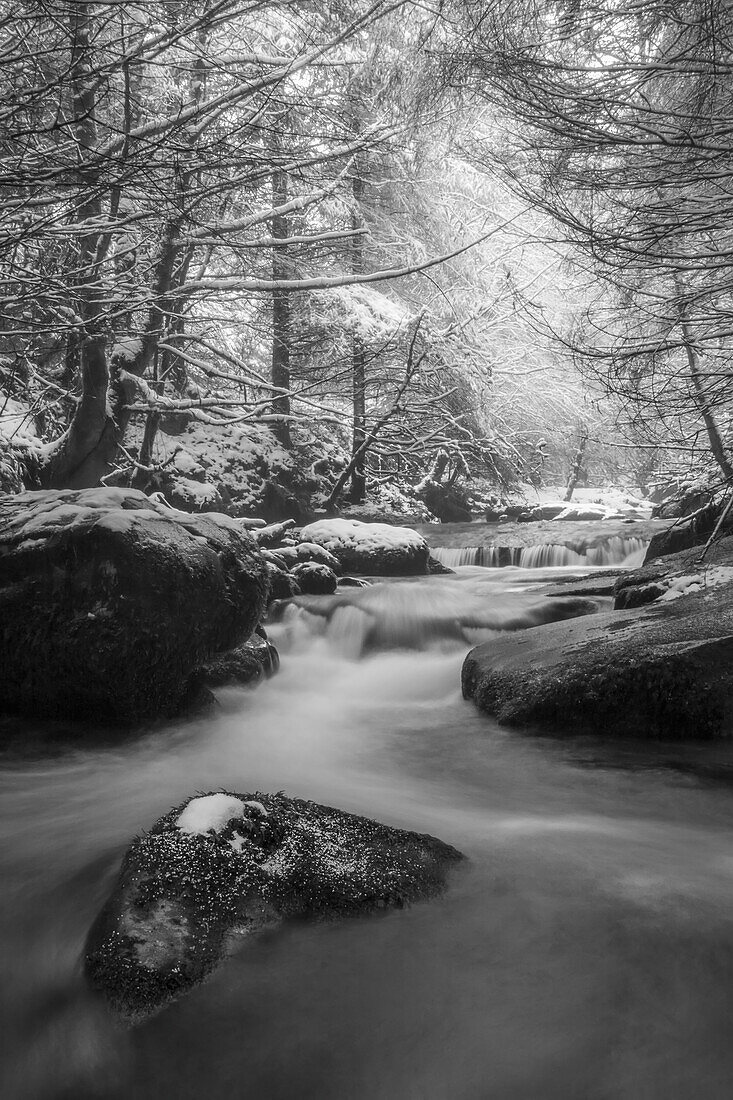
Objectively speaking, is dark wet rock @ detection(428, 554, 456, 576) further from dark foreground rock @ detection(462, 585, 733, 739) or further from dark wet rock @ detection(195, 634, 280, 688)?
dark foreground rock @ detection(462, 585, 733, 739)

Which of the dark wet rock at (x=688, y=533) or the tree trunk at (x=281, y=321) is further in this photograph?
the dark wet rock at (x=688, y=533)

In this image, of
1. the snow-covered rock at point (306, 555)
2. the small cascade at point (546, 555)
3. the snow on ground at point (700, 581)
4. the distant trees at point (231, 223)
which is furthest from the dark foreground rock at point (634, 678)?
the small cascade at point (546, 555)

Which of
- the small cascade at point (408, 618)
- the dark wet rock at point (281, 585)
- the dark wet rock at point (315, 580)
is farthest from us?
the dark wet rock at point (315, 580)

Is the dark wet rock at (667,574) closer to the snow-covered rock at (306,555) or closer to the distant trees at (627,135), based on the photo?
the distant trees at (627,135)

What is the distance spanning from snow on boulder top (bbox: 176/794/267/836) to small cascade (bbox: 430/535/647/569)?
10926 mm

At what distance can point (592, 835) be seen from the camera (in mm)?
3193

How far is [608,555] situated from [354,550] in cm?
529

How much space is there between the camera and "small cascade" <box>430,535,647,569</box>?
1327cm

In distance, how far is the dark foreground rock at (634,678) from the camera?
4.29 m

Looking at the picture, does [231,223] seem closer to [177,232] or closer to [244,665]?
[177,232]

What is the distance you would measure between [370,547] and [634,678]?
7.03m

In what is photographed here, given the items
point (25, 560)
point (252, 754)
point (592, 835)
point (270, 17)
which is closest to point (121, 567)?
point (25, 560)

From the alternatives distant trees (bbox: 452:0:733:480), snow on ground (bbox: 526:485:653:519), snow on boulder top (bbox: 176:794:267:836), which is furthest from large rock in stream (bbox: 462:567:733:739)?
snow on ground (bbox: 526:485:653:519)

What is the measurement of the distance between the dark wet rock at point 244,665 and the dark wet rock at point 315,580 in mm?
2431
